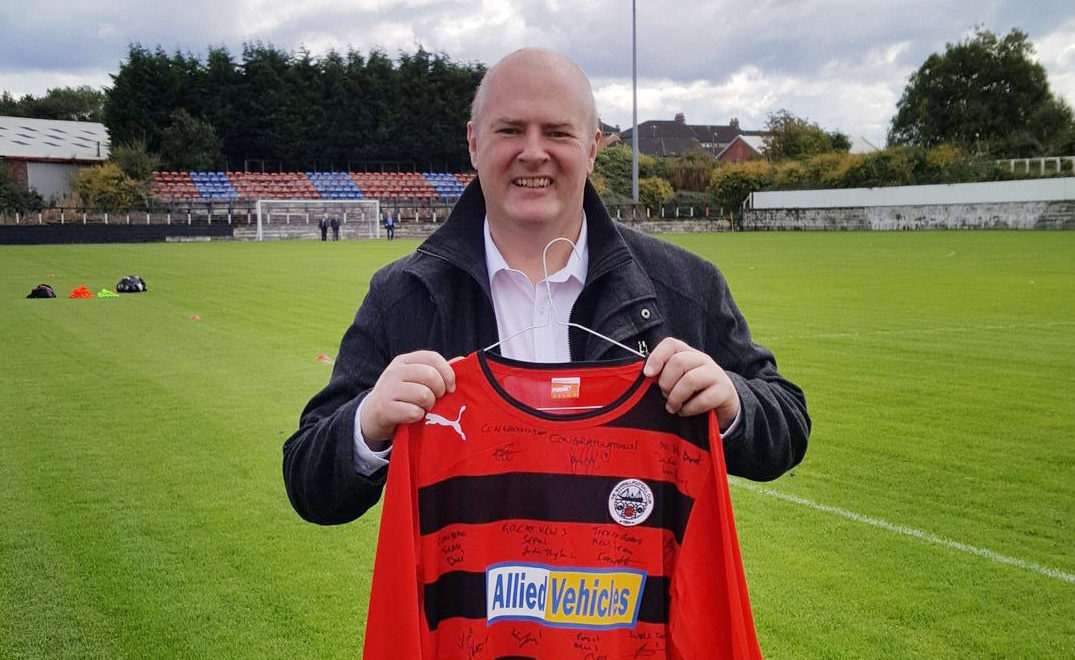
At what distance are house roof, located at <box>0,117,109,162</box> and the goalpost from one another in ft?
64.2

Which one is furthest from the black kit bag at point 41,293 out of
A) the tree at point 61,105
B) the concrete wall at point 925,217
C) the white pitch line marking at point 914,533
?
the tree at point 61,105

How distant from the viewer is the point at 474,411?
6.64 feet

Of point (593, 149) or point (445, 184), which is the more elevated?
point (445, 184)

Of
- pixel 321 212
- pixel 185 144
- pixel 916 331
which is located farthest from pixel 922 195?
pixel 185 144

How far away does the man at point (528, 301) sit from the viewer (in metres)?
2.09

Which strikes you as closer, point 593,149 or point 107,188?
point 593,149

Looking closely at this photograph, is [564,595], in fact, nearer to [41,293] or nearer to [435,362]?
[435,362]

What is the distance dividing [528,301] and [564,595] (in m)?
0.69

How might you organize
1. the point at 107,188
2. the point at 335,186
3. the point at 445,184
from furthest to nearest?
the point at 445,184 → the point at 335,186 → the point at 107,188

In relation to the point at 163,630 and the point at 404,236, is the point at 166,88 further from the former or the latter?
the point at 163,630

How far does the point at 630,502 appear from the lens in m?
2.04

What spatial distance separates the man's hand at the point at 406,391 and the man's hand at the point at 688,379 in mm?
429

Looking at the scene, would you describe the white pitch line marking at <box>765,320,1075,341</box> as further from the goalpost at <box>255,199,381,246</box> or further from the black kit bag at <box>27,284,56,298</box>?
the goalpost at <box>255,199,381,246</box>

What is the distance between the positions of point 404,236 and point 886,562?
47.8m
